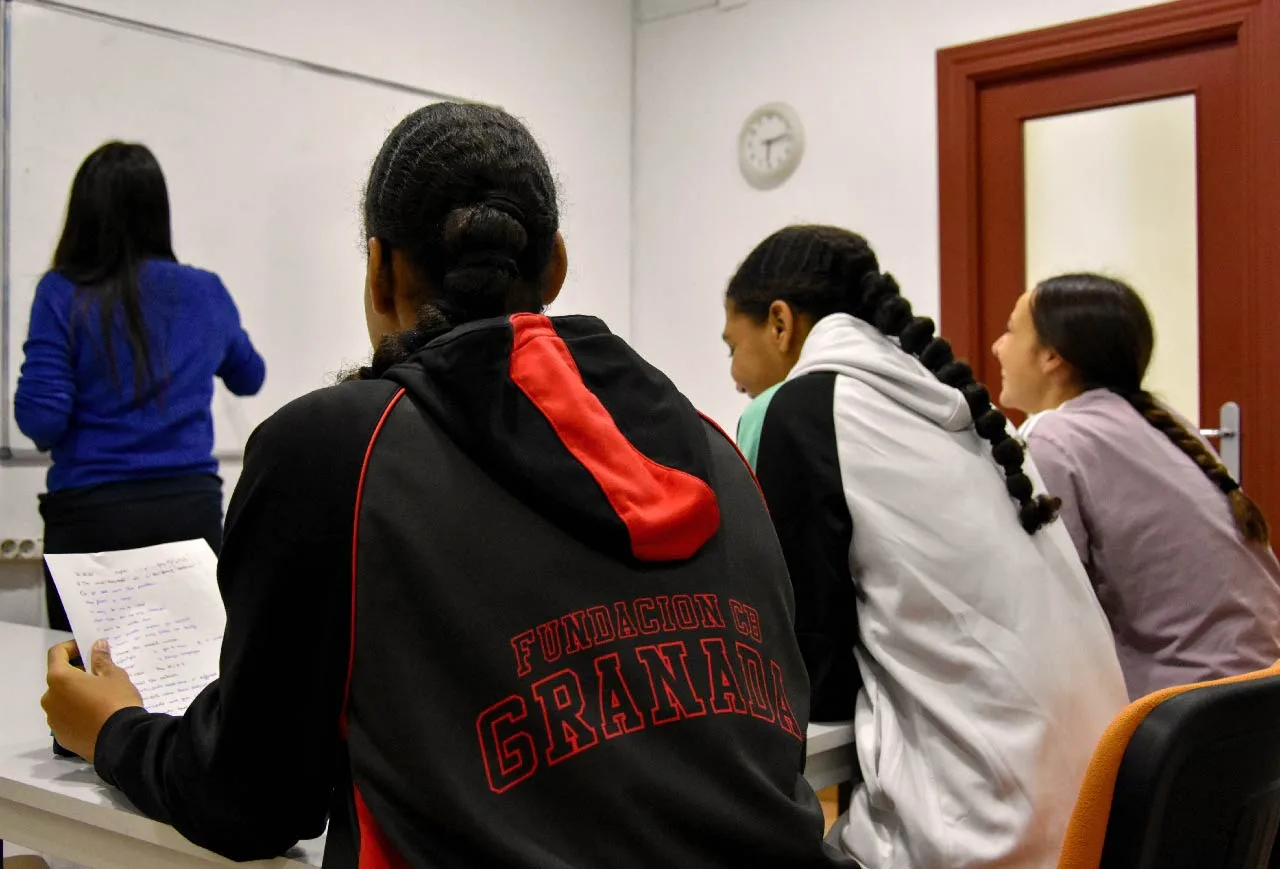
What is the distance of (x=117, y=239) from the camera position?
2377 millimetres

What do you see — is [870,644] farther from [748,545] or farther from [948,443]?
[748,545]

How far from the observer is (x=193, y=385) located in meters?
2.50

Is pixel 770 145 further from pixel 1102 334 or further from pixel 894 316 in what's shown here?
pixel 894 316

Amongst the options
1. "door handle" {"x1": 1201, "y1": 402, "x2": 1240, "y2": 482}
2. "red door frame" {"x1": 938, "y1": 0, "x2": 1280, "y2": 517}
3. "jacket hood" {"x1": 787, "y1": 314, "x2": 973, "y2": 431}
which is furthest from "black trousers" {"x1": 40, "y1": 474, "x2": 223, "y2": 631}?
"door handle" {"x1": 1201, "y1": 402, "x2": 1240, "y2": 482}

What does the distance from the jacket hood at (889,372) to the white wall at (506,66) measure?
165cm

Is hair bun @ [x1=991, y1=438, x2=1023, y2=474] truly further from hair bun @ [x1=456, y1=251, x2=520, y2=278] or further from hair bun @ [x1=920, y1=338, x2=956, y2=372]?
hair bun @ [x1=456, y1=251, x2=520, y2=278]

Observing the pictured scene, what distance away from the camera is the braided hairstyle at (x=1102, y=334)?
200cm

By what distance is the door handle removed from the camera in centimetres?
321

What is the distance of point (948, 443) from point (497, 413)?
30.4 inches

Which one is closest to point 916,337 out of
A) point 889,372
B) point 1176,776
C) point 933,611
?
point 889,372

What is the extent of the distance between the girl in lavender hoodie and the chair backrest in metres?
0.78

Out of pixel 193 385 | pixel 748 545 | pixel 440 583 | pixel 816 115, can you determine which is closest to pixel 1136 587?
pixel 748 545

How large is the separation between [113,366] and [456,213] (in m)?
1.67

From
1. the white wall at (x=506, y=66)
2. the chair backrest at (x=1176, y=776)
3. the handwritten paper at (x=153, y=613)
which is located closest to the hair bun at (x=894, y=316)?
the chair backrest at (x=1176, y=776)
